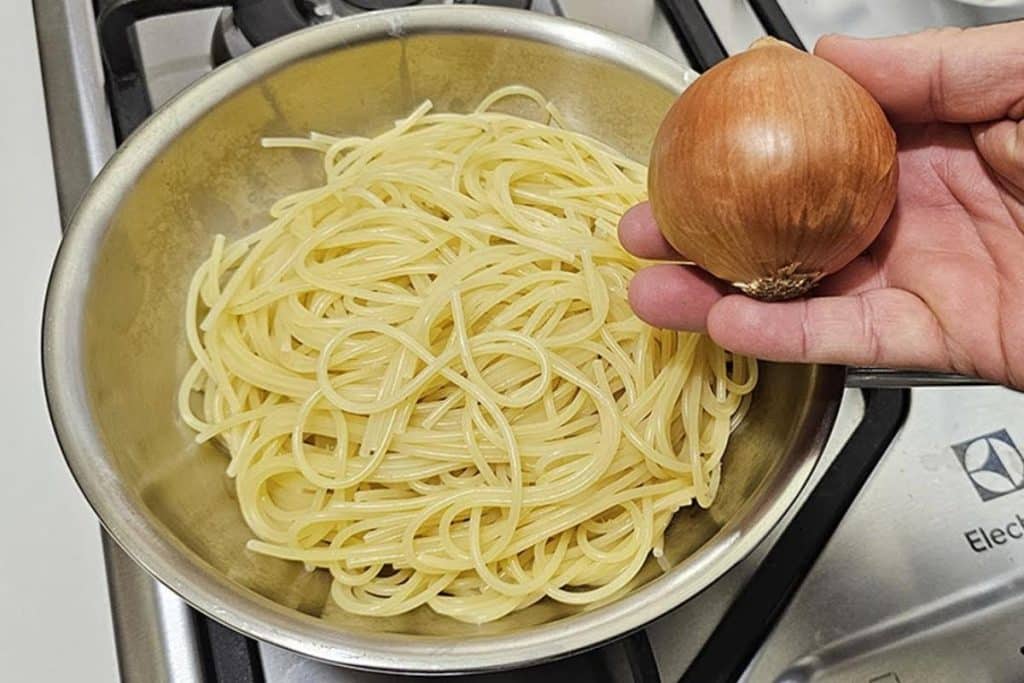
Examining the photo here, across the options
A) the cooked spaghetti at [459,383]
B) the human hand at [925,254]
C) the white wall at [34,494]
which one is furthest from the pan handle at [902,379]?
the white wall at [34,494]

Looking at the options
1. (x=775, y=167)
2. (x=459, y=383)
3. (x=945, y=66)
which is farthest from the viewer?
(x=459, y=383)

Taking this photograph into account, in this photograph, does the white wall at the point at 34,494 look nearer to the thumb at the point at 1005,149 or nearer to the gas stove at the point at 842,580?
the gas stove at the point at 842,580

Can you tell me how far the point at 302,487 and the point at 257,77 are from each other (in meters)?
0.44

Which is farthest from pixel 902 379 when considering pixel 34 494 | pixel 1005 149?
pixel 34 494

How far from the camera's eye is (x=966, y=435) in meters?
1.03

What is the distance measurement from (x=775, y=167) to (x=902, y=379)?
0.87 feet

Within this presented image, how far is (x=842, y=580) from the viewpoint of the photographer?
0.96 m

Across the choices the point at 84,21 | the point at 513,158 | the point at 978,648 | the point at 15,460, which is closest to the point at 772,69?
the point at 513,158

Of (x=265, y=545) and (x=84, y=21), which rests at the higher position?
(x=84, y=21)

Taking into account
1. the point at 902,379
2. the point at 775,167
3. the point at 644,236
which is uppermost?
the point at 775,167

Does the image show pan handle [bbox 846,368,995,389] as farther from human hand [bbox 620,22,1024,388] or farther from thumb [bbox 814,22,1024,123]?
thumb [bbox 814,22,1024,123]

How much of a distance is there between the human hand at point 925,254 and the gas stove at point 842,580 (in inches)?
3.7

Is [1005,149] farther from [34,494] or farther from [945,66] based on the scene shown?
[34,494]

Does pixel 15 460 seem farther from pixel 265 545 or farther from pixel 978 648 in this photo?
pixel 978 648
